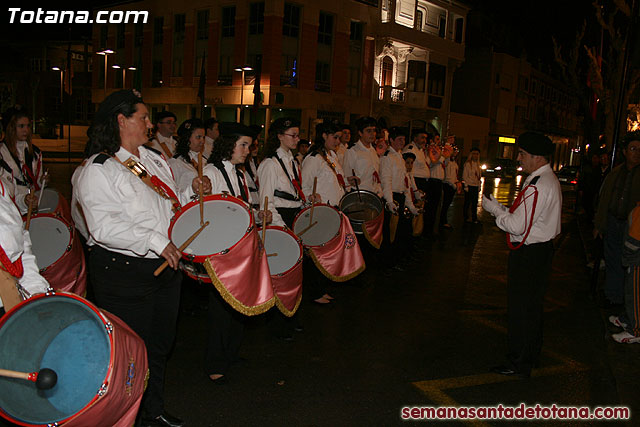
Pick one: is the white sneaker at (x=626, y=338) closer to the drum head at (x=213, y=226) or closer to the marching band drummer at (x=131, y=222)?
the drum head at (x=213, y=226)

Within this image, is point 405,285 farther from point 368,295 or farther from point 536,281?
point 536,281

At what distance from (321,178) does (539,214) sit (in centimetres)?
270

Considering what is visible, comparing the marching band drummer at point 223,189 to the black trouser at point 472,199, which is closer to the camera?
the marching band drummer at point 223,189

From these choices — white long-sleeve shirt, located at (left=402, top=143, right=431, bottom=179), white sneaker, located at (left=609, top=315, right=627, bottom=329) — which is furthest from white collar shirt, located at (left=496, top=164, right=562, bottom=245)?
white long-sleeve shirt, located at (left=402, top=143, right=431, bottom=179)

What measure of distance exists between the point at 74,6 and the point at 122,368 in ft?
165

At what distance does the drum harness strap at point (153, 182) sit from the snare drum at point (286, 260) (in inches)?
46.9

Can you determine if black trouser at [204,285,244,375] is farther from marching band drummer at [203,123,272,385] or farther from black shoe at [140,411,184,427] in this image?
black shoe at [140,411,184,427]

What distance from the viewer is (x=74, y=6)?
44.6 metres

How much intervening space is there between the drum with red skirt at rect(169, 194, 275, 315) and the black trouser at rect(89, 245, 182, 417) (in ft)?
0.73

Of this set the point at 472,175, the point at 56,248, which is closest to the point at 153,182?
the point at 56,248

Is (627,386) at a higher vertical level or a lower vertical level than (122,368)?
lower

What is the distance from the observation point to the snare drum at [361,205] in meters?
7.24

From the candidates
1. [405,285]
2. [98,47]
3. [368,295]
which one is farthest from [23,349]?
[98,47]

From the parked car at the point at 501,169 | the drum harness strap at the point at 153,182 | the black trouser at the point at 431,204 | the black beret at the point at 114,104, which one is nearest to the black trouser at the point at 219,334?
the drum harness strap at the point at 153,182
